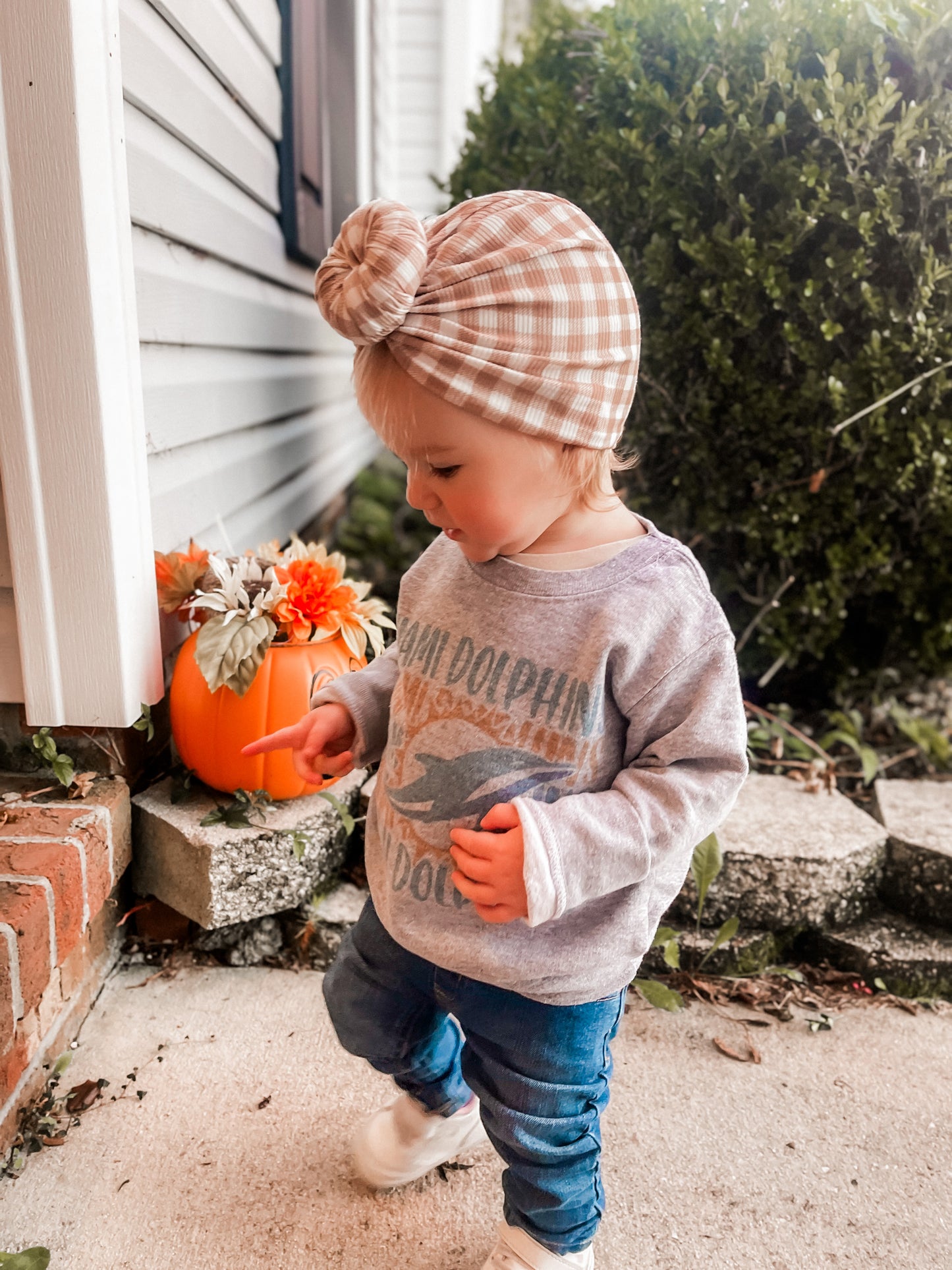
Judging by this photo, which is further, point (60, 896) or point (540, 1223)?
point (60, 896)

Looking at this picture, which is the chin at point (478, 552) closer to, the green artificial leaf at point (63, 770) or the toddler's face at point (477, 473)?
the toddler's face at point (477, 473)

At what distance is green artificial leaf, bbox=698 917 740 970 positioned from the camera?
1.94 meters

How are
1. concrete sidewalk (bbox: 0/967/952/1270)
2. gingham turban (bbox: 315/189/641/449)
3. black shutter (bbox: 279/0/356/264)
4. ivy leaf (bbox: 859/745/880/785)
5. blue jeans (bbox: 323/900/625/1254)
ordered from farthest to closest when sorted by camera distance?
black shutter (bbox: 279/0/356/264) < ivy leaf (bbox: 859/745/880/785) < concrete sidewalk (bbox: 0/967/952/1270) < blue jeans (bbox: 323/900/625/1254) < gingham turban (bbox: 315/189/641/449)

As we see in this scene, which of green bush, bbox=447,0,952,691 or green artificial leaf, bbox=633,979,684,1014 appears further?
green bush, bbox=447,0,952,691

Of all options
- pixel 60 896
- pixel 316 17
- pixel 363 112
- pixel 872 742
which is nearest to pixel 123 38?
pixel 60 896

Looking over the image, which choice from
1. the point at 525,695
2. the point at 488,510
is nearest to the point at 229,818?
the point at 525,695

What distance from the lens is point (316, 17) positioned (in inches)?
132

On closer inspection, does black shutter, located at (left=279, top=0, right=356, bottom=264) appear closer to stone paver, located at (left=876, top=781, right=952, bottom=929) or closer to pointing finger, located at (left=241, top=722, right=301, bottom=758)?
pointing finger, located at (left=241, top=722, right=301, bottom=758)

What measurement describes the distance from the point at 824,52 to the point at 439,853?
223 centimetres

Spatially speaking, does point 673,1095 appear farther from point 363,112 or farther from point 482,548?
point 363,112

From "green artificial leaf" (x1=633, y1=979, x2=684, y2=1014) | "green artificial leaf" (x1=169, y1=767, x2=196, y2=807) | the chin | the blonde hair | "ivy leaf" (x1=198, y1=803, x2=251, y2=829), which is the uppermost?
the blonde hair

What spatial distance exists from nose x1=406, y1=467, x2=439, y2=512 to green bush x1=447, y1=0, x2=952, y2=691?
1.70 m

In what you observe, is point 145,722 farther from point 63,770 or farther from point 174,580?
point 174,580

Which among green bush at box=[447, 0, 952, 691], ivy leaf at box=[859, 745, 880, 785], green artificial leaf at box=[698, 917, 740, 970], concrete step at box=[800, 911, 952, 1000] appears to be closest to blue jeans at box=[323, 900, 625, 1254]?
green artificial leaf at box=[698, 917, 740, 970]
